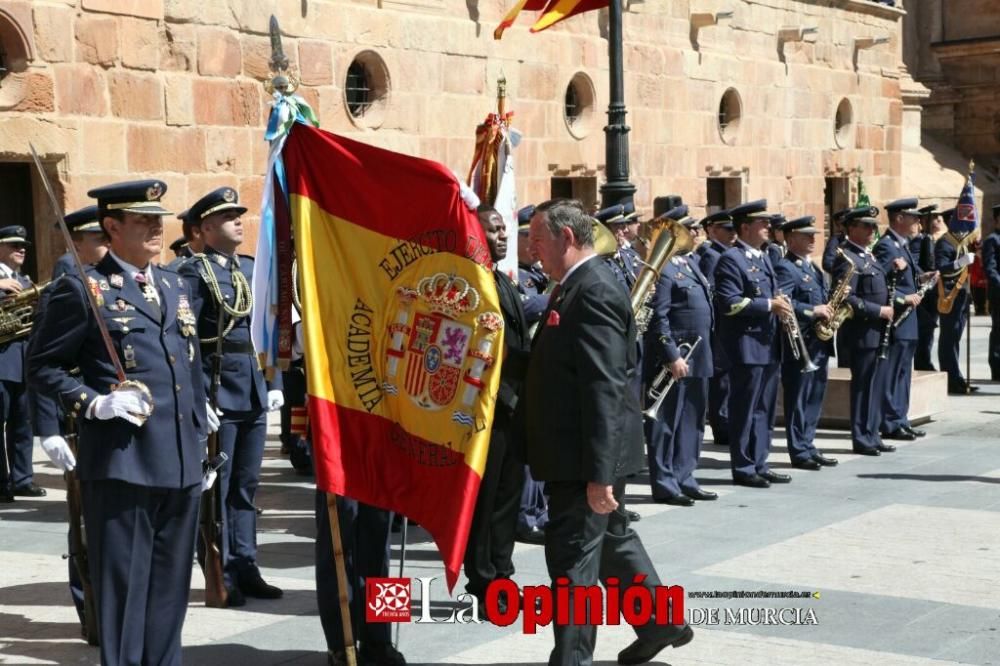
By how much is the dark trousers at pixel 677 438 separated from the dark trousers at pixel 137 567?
16.1ft

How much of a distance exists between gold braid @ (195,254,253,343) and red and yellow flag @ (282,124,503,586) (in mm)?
1355

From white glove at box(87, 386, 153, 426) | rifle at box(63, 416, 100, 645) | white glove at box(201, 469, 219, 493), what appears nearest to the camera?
white glove at box(87, 386, 153, 426)

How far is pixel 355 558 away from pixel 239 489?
1276mm

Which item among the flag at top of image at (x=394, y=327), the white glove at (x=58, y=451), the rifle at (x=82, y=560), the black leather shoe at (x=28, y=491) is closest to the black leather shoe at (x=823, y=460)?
the black leather shoe at (x=28, y=491)

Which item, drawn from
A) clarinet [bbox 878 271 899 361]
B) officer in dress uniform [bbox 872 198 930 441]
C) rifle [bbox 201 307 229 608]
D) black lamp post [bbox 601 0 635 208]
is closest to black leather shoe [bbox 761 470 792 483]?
Answer: clarinet [bbox 878 271 899 361]

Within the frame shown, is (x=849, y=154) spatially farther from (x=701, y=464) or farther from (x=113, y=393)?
(x=113, y=393)

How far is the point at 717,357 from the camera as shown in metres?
12.3

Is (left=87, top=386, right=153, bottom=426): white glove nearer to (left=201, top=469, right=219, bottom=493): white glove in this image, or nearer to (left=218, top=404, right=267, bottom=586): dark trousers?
(left=201, top=469, right=219, bottom=493): white glove

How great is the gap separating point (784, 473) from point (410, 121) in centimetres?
747

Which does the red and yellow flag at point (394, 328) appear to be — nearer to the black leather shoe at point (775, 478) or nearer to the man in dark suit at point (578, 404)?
the man in dark suit at point (578, 404)

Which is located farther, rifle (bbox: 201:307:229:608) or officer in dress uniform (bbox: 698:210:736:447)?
officer in dress uniform (bbox: 698:210:736:447)

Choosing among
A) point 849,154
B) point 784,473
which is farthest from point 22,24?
point 849,154

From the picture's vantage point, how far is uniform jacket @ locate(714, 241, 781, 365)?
1155 centimetres

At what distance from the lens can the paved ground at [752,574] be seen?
275 inches
